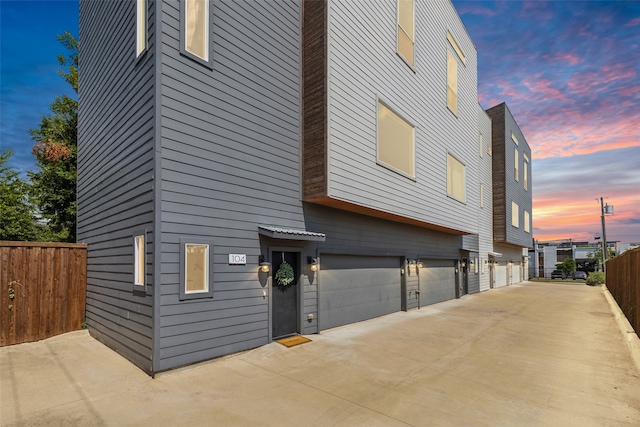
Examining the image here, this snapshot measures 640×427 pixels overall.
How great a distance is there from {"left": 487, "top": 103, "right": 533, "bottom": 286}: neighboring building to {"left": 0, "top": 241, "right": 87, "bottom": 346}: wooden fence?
21.4 metres

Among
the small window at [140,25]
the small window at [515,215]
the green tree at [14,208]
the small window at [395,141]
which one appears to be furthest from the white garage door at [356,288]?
the small window at [515,215]

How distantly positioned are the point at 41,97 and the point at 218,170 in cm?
1240

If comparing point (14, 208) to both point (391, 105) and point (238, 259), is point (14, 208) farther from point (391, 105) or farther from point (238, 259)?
point (391, 105)

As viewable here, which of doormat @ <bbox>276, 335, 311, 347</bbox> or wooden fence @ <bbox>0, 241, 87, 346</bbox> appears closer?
wooden fence @ <bbox>0, 241, 87, 346</bbox>

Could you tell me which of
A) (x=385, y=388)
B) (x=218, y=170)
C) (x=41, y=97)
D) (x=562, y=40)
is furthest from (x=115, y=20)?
(x=562, y=40)

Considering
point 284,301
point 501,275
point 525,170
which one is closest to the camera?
point 284,301

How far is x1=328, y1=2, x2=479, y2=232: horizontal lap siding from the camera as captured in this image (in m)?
7.07

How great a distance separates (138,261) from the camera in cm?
543

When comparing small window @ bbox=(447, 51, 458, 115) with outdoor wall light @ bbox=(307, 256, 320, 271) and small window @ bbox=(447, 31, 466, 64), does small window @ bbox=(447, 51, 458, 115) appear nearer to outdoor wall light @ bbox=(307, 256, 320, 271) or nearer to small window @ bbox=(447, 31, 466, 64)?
small window @ bbox=(447, 31, 466, 64)

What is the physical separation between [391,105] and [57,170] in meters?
11.6

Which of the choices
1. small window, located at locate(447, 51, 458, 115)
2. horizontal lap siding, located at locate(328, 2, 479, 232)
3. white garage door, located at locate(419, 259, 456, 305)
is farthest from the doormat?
small window, located at locate(447, 51, 458, 115)

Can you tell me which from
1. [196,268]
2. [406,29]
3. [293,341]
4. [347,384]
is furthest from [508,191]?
[196,268]

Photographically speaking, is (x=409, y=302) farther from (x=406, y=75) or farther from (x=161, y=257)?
(x=161, y=257)

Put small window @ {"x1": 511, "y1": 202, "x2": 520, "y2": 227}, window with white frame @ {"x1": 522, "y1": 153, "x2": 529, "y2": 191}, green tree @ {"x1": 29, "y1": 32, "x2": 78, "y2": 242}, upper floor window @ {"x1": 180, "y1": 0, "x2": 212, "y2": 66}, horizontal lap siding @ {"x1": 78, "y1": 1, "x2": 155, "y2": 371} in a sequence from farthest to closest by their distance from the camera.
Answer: window with white frame @ {"x1": 522, "y1": 153, "x2": 529, "y2": 191}
small window @ {"x1": 511, "y1": 202, "x2": 520, "y2": 227}
green tree @ {"x1": 29, "y1": 32, "x2": 78, "y2": 242}
upper floor window @ {"x1": 180, "y1": 0, "x2": 212, "y2": 66}
horizontal lap siding @ {"x1": 78, "y1": 1, "x2": 155, "y2": 371}
